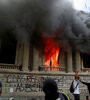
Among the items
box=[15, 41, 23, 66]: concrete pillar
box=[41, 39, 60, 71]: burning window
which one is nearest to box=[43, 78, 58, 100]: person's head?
box=[15, 41, 23, 66]: concrete pillar

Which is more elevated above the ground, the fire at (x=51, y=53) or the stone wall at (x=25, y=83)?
the fire at (x=51, y=53)

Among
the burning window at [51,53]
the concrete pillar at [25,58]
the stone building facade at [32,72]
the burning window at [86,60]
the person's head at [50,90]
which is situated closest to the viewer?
the person's head at [50,90]

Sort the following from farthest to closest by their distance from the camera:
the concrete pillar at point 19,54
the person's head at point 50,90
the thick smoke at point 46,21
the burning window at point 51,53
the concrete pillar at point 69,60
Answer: the burning window at point 51,53 < the concrete pillar at point 69,60 < the concrete pillar at point 19,54 < the thick smoke at point 46,21 < the person's head at point 50,90

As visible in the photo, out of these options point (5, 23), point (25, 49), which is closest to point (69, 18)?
point (25, 49)

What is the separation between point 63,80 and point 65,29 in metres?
4.00

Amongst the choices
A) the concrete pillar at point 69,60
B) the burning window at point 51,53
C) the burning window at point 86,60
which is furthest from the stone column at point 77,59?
the burning window at point 51,53

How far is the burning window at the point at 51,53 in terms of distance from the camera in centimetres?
964

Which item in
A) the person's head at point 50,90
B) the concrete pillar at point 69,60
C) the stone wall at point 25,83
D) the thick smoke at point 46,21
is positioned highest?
the thick smoke at point 46,21

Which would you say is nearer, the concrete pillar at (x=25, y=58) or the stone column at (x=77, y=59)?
the concrete pillar at (x=25, y=58)

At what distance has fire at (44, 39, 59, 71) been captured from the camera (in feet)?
31.7

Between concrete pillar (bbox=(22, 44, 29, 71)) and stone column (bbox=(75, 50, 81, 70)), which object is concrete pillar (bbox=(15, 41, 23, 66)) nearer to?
concrete pillar (bbox=(22, 44, 29, 71))

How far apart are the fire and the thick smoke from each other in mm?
635

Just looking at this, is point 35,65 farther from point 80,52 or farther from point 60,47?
point 80,52

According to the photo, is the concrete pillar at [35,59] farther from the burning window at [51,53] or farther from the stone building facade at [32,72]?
the burning window at [51,53]
